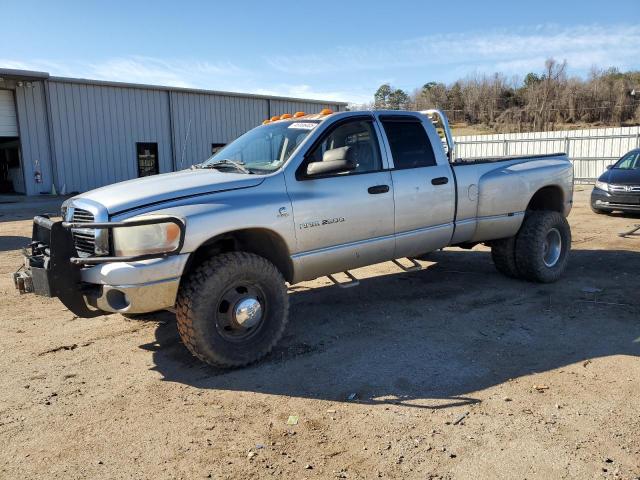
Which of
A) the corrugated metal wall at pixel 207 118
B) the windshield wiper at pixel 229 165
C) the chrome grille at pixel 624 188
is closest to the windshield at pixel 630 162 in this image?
the chrome grille at pixel 624 188

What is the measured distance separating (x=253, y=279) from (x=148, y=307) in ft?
2.76

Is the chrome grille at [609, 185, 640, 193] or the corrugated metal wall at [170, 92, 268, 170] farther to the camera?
the corrugated metal wall at [170, 92, 268, 170]

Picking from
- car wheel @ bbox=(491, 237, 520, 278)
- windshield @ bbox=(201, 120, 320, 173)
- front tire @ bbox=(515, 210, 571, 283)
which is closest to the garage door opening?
windshield @ bbox=(201, 120, 320, 173)

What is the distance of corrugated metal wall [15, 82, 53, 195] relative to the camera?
19.9 metres

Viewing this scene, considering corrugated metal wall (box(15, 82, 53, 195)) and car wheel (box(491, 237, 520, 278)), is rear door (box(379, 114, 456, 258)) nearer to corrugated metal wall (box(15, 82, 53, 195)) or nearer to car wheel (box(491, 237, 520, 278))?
car wheel (box(491, 237, 520, 278))

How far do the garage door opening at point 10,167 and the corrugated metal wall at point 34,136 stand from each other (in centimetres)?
76

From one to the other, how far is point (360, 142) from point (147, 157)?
66.9ft

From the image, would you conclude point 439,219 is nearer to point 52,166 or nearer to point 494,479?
point 494,479

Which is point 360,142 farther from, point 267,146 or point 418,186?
point 267,146

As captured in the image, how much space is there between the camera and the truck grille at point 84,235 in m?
4.01

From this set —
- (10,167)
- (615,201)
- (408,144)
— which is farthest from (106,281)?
(10,167)

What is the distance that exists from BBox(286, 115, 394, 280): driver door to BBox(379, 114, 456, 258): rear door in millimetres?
153

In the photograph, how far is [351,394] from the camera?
149 inches

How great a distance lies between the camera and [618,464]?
289cm
